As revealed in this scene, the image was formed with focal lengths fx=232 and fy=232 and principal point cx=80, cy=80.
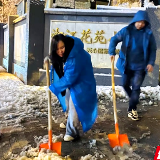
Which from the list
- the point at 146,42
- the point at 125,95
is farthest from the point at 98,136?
the point at 125,95

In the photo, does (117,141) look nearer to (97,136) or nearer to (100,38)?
(97,136)

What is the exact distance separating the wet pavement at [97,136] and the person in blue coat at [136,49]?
45 centimetres

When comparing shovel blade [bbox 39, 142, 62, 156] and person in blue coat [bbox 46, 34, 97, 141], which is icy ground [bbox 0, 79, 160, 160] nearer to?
shovel blade [bbox 39, 142, 62, 156]

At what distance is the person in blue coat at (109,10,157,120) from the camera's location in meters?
4.14

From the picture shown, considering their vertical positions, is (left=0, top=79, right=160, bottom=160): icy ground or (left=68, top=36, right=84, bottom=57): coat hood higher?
(left=68, top=36, right=84, bottom=57): coat hood

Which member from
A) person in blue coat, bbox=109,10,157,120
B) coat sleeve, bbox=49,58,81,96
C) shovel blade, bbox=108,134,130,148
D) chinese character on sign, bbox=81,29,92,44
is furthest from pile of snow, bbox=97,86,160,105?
coat sleeve, bbox=49,58,81,96

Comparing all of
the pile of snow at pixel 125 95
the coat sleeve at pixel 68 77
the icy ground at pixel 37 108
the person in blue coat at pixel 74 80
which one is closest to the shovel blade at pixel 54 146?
the icy ground at pixel 37 108

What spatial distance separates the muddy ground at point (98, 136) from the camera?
2926 mm

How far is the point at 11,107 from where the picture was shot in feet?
15.7

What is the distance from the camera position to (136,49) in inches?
168

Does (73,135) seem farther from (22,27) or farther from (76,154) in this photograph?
(22,27)

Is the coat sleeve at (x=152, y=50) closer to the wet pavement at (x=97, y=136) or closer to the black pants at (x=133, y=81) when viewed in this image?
the black pants at (x=133, y=81)

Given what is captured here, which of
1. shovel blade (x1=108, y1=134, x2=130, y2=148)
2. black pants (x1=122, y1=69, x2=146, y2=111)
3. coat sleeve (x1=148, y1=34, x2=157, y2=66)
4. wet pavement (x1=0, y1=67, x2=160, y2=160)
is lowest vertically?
wet pavement (x1=0, y1=67, x2=160, y2=160)

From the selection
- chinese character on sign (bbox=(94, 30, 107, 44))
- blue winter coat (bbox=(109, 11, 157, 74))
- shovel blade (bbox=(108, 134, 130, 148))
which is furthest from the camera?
Answer: chinese character on sign (bbox=(94, 30, 107, 44))
